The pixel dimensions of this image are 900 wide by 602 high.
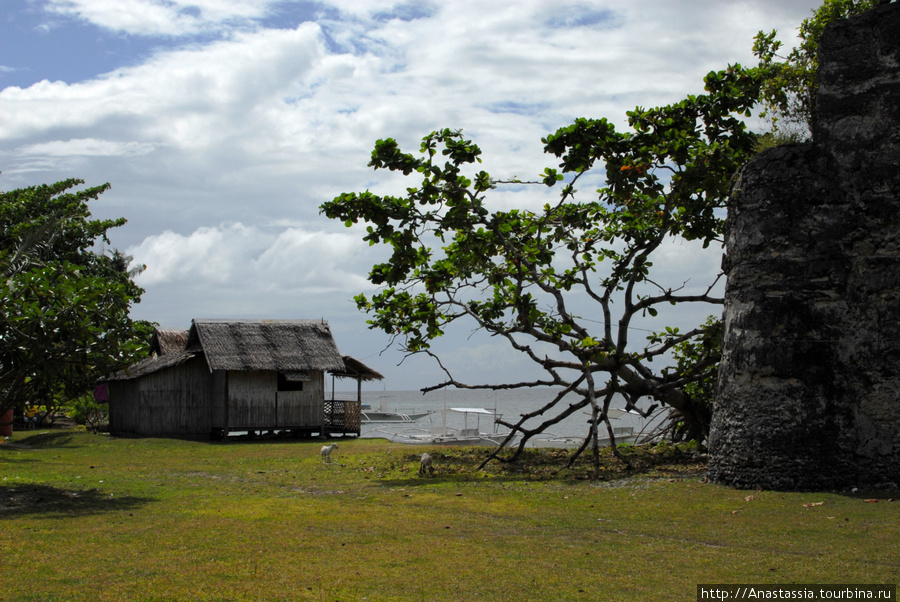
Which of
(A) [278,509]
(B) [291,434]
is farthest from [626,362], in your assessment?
(B) [291,434]

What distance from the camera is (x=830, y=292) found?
9.73m

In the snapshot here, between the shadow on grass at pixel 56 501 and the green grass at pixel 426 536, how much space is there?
1.4 inches

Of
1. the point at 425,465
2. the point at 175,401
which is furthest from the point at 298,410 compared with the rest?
the point at 425,465

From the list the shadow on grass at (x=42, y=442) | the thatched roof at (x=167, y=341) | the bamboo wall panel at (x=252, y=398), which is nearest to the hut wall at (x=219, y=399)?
the bamboo wall panel at (x=252, y=398)

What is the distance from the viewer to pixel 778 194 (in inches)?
396

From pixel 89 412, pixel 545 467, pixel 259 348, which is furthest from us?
pixel 89 412

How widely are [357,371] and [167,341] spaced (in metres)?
7.62

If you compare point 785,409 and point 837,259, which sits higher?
point 837,259

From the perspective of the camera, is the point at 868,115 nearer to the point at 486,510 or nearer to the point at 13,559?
the point at 486,510

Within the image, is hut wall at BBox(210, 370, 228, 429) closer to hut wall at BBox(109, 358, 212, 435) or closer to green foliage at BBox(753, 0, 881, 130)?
hut wall at BBox(109, 358, 212, 435)

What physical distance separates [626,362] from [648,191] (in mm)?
2944

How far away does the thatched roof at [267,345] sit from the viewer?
24734 millimetres

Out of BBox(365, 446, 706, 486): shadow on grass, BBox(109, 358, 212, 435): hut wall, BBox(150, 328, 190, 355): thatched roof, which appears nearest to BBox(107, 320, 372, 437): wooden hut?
BBox(109, 358, 212, 435): hut wall

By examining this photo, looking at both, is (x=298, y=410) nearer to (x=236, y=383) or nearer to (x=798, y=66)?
(x=236, y=383)
